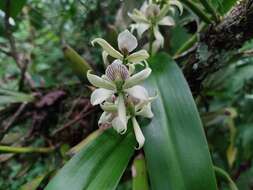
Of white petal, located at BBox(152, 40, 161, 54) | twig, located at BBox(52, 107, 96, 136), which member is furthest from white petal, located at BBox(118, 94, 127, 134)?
twig, located at BBox(52, 107, 96, 136)

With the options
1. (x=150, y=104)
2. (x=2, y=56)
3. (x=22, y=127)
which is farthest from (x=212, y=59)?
(x=2, y=56)

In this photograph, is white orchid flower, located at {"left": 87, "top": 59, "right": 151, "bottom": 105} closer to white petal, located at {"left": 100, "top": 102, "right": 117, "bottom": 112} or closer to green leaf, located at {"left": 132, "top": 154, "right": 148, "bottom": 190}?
white petal, located at {"left": 100, "top": 102, "right": 117, "bottom": 112}

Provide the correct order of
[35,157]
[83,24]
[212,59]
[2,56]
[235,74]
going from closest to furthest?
[212,59]
[35,157]
[235,74]
[83,24]
[2,56]

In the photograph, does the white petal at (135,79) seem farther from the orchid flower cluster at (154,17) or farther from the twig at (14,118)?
the twig at (14,118)

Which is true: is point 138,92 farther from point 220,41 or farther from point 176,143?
point 220,41

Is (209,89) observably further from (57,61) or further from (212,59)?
(57,61)

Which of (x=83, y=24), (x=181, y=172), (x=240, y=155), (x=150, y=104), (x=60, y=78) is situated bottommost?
(x=240, y=155)

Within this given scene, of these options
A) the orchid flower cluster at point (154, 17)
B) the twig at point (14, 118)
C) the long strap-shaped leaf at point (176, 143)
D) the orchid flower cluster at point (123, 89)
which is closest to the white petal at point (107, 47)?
the orchid flower cluster at point (123, 89)
